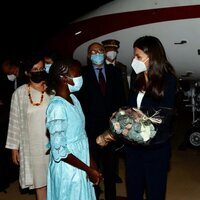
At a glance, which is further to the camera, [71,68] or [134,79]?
[134,79]

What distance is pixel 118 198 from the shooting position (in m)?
4.88

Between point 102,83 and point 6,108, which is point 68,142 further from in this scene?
point 6,108

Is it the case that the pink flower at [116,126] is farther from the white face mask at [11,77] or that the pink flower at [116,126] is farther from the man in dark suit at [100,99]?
the white face mask at [11,77]

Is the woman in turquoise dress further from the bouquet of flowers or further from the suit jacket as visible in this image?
the suit jacket

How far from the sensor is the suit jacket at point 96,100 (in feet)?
14.3

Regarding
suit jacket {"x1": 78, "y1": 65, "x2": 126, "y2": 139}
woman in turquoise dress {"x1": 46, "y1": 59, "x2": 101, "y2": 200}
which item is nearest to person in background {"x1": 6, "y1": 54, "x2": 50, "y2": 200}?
suit jacket {"x1": 78, "y1": 65, "x2": 126, "y2": 139}

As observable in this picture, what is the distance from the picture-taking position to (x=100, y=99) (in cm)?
436

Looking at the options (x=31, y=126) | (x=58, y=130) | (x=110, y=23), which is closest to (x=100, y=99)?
(x=31, y=126)

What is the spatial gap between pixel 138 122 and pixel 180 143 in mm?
4562

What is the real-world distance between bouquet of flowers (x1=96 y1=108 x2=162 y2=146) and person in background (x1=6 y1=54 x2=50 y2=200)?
1.05m

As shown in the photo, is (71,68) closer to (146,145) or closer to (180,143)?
(146,145)

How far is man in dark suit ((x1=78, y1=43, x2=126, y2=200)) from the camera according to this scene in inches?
172

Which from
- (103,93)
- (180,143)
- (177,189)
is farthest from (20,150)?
(180,143)

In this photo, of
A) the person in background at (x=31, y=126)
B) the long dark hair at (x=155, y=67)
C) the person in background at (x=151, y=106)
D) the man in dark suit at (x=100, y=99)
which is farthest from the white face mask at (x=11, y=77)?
the long dark hair at (x=155, y=67)
